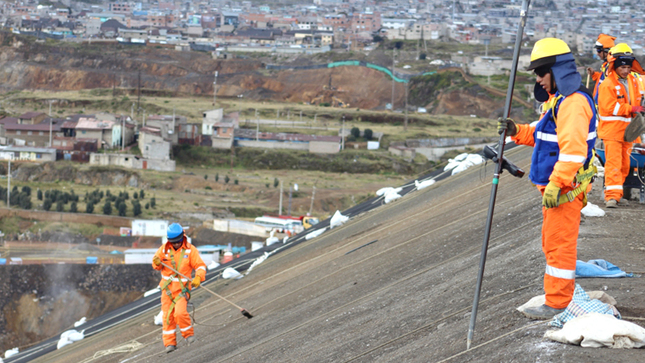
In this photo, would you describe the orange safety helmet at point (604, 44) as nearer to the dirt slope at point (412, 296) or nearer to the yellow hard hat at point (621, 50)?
the yellow hard hat at point (621, 50)

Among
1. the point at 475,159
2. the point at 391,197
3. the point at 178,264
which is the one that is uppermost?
the point at 178,264

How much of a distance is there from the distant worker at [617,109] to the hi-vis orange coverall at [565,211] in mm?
3729

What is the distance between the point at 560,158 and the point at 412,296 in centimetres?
309

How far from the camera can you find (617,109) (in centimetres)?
871

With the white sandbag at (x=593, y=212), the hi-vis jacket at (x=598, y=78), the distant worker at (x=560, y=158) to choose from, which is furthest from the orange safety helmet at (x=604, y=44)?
the distant worker at (x=560, y=158)

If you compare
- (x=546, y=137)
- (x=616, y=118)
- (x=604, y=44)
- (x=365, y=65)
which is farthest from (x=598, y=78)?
(x=365, y=65)

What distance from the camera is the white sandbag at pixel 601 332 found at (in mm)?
4547

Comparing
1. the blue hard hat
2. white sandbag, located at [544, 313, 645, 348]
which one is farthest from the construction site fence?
white sandbag, located at [544, 313, 645, 348]

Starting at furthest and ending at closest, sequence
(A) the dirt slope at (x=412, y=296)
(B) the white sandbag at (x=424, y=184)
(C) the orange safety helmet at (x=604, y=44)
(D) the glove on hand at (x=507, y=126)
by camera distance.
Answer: (B) the white sandbag at (x=424, y=184) → (C) the orange safety helmet at (x=604, y=44) → (A) the dirt slope at (x=412, y=296) → (D) the glove on hand at (x=507, y=126)

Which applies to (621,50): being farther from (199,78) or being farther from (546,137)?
(199,78)

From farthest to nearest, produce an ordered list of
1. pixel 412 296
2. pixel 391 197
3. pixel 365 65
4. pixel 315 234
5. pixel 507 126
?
1. pixel 365 65
2. pixel 391 197
3. pixel 315 234
4. pixel 412 296
5. pixel 507 126

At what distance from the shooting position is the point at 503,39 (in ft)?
477

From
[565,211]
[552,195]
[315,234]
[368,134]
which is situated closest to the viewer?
[552,195]

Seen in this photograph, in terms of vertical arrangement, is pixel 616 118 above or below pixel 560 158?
below
